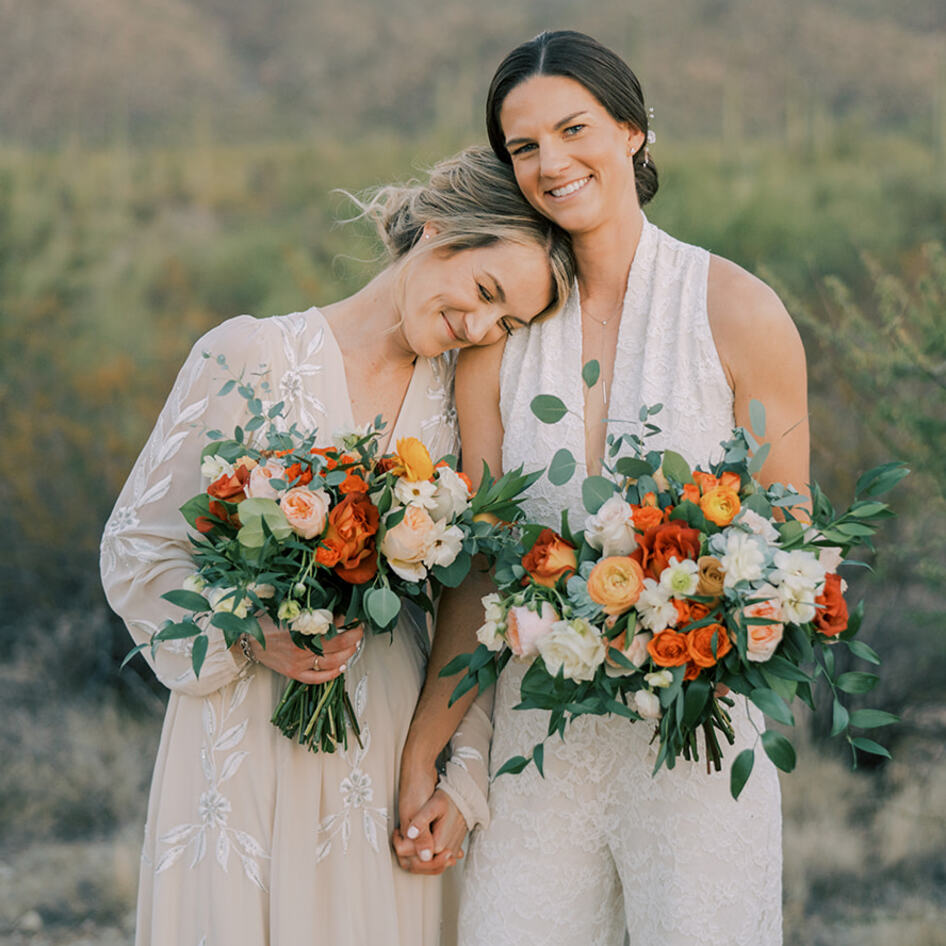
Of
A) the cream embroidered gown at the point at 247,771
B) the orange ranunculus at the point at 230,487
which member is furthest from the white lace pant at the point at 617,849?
the orange ranunculus at the point at 230,487

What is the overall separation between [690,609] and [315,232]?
18.3 ft

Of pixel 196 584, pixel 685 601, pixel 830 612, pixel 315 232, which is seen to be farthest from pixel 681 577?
pixel 315 232

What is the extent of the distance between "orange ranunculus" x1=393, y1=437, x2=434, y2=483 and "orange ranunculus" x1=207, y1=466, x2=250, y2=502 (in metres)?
0.28

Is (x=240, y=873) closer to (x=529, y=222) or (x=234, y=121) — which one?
(x=529, y=222)

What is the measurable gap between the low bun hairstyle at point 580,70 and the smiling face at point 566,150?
0.04ft

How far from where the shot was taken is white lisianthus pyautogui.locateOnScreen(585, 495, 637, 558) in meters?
1.86

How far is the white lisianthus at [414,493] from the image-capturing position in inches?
77.7

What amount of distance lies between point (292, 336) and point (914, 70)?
5.89 m

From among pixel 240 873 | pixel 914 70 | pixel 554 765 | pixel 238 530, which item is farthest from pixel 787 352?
pixel 914 70

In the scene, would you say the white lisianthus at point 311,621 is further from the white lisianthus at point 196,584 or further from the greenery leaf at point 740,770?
the greenery leaf at point 740,770

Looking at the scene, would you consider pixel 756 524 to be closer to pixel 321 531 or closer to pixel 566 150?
pixel 321 531

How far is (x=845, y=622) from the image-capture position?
5.97 ft

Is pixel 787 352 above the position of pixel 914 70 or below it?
below

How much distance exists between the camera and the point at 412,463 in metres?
1.99
